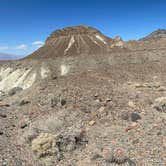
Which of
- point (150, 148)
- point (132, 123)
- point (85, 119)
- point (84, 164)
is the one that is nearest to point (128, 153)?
point (150, 148)

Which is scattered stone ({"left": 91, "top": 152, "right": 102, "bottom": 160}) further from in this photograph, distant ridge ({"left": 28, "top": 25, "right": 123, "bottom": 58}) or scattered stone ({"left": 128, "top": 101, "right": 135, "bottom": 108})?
distant ridge ({"left": 28, "top": 25, "right": 123, "bottom": 58})

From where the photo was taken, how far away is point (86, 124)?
10.7 meters

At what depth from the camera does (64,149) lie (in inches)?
342

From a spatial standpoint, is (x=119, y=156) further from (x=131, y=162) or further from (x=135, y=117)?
(x=135, y=117)

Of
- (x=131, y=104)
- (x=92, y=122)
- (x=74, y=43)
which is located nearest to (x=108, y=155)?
(x=92, y=122)

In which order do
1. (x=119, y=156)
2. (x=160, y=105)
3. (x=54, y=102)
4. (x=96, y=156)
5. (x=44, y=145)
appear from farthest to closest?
(x=54, y=102) → (x=160, y=105) → (x=44, y=145) → (x=96, y=156) → (x=119, y=156)

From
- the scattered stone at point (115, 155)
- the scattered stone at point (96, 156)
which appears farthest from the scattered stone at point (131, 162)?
the scattered stone at point (96, 156)

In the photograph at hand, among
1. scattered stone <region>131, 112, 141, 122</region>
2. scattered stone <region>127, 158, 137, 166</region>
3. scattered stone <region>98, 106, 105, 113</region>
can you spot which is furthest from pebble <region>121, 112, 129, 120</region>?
scattered stone <region>127, 158, 137, 166</region>

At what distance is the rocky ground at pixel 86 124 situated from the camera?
8.09 meters

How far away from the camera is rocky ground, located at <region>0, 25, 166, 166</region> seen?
809 centimetres

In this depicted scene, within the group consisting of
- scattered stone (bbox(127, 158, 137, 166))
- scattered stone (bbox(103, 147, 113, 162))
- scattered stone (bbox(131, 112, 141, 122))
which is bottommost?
scattered stone (bbox(127, 158, 137, 166))

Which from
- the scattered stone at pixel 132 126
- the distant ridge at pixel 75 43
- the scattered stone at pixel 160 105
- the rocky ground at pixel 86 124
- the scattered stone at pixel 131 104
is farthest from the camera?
the distant ridge at pixel 75 43

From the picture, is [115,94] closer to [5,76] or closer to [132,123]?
[132,123]

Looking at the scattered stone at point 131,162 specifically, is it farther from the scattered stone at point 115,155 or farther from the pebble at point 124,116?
the pebble at point 124,116
